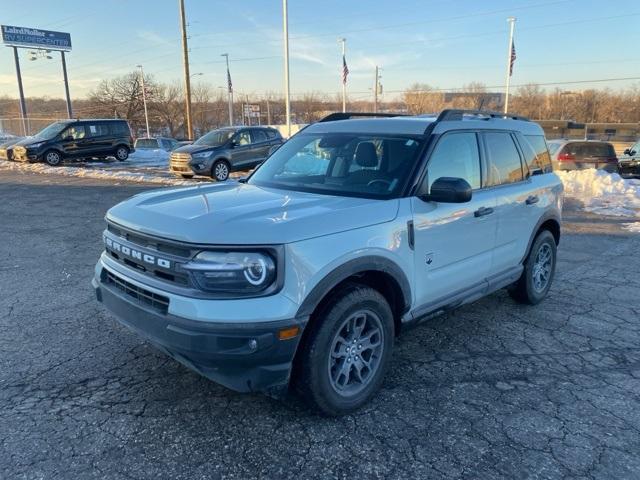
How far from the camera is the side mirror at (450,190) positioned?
10.6 feet

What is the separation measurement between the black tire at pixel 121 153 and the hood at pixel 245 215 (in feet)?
71.0

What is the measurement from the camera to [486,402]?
3285mm

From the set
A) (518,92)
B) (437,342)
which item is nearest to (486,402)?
(437,342)

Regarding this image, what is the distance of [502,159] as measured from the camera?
442 cm

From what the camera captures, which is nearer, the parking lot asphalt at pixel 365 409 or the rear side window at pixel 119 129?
the parking lot asphalt at pixel 365 409

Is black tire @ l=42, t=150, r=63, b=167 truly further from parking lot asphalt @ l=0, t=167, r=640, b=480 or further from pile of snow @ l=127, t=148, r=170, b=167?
parking lot asphalt @ l=0, t=167, r=640, b=480

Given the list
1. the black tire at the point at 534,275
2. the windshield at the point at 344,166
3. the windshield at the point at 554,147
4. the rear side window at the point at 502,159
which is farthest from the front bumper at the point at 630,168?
the windshield at the point at 344,166

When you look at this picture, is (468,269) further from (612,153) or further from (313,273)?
(612,153)

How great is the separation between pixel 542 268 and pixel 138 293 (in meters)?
4.18

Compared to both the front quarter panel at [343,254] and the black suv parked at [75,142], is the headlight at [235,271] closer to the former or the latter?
the front quarter panel at [343,254]

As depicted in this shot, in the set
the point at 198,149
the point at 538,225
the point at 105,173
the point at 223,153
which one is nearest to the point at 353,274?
the point at 538,225

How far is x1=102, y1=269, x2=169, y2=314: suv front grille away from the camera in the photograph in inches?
108

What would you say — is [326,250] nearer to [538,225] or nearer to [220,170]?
[538,225]

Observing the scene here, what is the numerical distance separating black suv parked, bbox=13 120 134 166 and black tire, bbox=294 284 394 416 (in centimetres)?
2200
